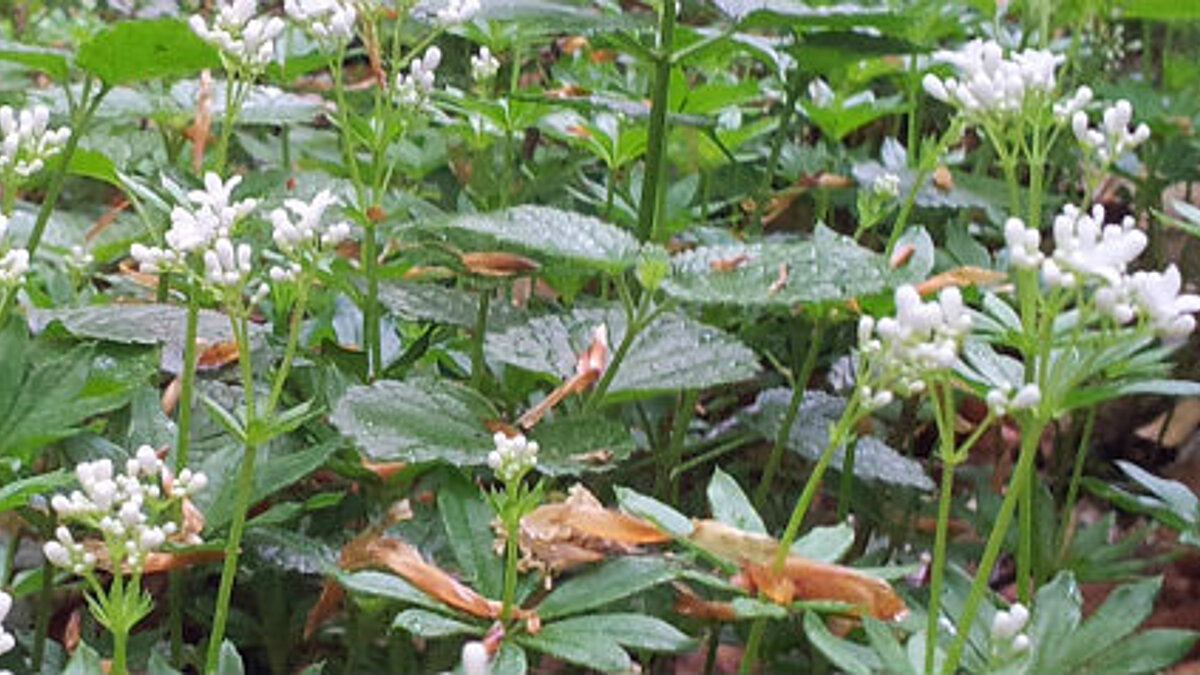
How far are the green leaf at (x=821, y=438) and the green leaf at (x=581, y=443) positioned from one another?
0.73 ft

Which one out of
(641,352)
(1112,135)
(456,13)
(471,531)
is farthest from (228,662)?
(1112,135)

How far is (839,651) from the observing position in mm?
774

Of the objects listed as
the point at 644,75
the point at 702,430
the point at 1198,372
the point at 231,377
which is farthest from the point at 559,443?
the point at 644,75

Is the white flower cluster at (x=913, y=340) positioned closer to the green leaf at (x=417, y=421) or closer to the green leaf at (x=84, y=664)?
the green leaf at (x=417, y=421)

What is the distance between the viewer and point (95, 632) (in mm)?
1095

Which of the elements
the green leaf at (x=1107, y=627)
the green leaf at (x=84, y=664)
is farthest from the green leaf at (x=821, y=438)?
the green leaf at (x=84, y=664)

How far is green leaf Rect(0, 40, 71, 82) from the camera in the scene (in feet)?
3.85

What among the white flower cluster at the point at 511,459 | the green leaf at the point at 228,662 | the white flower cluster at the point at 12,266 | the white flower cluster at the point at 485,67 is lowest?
the green leaf at the point at 228,662

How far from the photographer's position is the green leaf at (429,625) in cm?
80

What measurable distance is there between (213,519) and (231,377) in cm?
25

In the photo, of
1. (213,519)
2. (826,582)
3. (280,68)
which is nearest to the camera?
(826,582)

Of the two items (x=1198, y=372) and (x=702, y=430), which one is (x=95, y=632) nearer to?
(x=702, y=430)

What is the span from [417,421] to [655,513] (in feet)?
0.65

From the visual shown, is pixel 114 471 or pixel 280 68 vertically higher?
pixel 280 68
